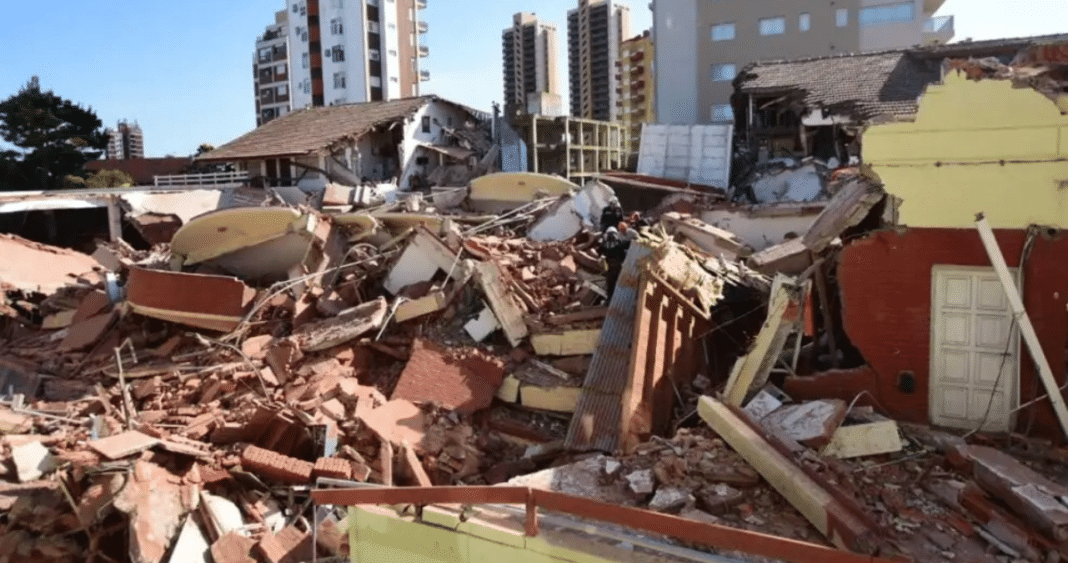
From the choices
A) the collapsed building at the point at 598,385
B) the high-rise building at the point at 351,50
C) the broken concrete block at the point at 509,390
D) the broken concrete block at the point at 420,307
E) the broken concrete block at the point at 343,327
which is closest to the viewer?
the collapsed building at the point at 598,385

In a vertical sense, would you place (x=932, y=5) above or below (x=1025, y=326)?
above

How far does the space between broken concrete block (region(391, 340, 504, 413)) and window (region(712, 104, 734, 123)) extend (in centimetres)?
3020

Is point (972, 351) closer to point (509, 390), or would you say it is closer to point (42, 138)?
point (509, 390)

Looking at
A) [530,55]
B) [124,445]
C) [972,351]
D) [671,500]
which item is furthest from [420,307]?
[530,55]

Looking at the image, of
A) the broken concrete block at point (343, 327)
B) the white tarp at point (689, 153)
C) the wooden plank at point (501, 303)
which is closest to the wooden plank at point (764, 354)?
the wooden plank at point (501, 303)

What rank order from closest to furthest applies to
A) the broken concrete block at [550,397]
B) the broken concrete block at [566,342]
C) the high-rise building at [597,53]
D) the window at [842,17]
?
the broken concrete block at [550,397] → the broken concrete block at [566,342] → the window at [842,17] → the high-rise building at [597,53]

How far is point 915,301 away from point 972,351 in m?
0.65

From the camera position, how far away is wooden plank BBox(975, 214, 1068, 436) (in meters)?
6.80

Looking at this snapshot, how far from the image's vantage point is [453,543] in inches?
230

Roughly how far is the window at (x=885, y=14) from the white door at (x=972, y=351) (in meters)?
32.7

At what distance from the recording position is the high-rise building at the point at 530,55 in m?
76.8

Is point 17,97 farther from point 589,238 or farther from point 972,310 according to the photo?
point 972,310

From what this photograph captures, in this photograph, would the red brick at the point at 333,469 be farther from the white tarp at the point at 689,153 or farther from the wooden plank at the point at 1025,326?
the white tarp at the point at 689,153

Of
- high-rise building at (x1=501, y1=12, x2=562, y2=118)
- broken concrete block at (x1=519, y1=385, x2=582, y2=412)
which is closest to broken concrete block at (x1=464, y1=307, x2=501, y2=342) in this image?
broken concrete block at (x1=519, y1=385, x2=582, y2=412)
